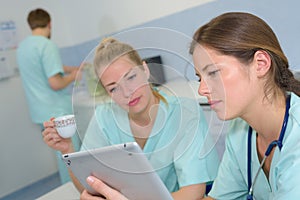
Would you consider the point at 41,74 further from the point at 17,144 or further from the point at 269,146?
the point at 269,146

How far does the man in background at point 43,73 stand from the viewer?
229 cm

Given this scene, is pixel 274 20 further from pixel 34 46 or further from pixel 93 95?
pixel 34 46

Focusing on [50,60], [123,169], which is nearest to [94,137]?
[123,169]

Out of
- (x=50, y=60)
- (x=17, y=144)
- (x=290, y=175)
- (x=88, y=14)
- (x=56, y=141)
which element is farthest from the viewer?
(x=88, y=14)

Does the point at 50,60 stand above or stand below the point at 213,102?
below

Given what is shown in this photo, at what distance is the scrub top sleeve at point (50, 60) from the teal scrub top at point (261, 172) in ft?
5.21

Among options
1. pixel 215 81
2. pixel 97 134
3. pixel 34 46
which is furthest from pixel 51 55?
pixel 215 81

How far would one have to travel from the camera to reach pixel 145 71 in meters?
0.85

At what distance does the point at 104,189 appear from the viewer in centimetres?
87

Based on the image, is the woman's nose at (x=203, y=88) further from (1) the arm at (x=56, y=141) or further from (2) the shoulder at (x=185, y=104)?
(1) the arm at (x=56, y=141)

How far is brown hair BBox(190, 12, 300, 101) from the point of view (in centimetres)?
83

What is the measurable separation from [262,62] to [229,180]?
1.30 ft

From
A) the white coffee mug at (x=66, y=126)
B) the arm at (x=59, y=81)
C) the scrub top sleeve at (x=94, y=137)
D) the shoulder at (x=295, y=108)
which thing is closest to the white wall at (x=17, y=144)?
the arm at (x=59, y=81)

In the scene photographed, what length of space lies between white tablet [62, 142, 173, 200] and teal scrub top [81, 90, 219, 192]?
2.8 inches
